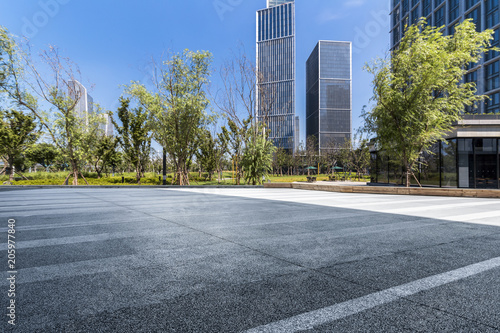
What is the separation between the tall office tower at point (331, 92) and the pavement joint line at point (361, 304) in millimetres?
129528

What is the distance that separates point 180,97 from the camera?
904 inches

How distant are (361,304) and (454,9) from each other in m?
58.1

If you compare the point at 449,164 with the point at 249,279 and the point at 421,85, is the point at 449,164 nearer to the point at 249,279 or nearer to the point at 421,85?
the point at 421,85

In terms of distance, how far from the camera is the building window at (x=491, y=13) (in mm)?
37688

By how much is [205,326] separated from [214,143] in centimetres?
3271

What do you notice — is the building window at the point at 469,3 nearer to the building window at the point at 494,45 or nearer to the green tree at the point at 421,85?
the building window at the point at 494,45

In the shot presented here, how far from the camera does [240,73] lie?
2356 centimetres

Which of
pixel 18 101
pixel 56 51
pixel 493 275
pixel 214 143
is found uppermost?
pixel 56 51

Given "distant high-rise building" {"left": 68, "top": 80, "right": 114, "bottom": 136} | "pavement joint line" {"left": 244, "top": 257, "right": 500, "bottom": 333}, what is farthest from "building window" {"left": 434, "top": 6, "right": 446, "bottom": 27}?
"pavement joint line" {"left": 244, "top": 257, "right": 500, "bottom": 333}

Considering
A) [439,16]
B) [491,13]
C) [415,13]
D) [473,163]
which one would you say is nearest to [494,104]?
[491,13]

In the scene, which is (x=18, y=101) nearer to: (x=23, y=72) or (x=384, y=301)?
(x=23, y=72)

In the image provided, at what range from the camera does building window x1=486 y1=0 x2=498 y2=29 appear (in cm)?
3769

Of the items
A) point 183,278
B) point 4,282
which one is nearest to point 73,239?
point 4,282

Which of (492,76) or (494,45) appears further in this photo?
(492,76)
